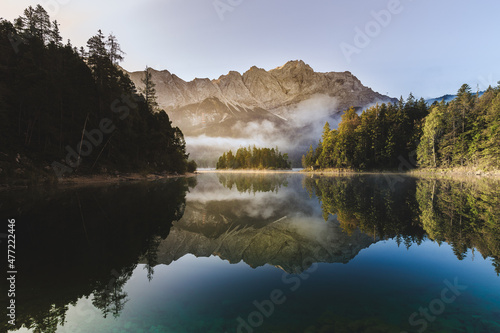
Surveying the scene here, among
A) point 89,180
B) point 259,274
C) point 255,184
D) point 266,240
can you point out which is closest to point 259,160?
point 255,184

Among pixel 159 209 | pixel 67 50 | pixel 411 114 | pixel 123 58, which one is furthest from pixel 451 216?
pixel 411 114

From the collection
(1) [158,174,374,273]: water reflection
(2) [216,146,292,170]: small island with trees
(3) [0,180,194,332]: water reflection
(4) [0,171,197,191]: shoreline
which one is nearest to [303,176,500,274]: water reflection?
(1) [158,174,374,273]: water reflection

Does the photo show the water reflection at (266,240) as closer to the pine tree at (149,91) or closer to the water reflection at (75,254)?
the water reflection at (75,254)

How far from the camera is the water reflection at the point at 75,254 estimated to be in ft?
19.6

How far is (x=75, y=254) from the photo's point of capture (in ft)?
30.7

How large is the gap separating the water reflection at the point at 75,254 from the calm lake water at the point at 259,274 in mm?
45

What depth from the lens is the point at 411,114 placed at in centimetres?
10144

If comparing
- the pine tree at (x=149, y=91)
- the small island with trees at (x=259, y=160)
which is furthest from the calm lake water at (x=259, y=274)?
the small island with trees at (x=259, y=160)

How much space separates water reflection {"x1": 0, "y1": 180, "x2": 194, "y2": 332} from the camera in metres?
5.98

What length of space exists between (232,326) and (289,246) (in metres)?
6.10

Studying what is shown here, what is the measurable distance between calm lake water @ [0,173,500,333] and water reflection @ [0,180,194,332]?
45 mm

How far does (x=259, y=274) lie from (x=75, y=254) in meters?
7.58

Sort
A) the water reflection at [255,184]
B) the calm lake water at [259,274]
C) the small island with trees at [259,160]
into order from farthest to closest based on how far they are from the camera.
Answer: the small island with trees at [259,160] < the water reflection at [255,184] < the calm lake water at [259,274]

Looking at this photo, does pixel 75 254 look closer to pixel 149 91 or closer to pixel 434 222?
pixel 434 222
